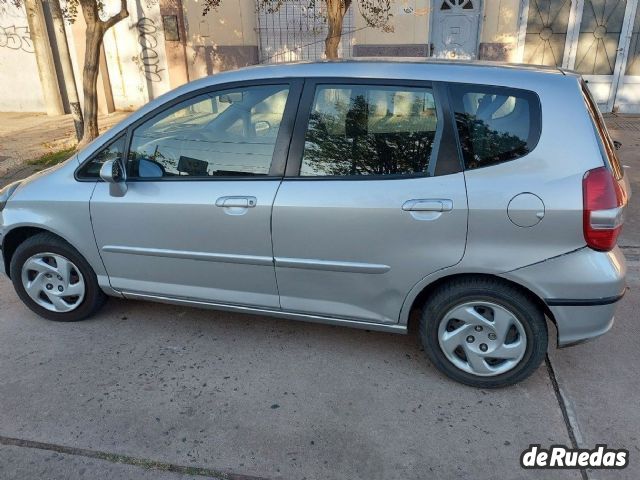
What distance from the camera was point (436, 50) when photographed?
9.72 m

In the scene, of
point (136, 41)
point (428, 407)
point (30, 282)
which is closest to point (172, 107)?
point (30, 282)

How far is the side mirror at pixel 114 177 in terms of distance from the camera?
3.01m

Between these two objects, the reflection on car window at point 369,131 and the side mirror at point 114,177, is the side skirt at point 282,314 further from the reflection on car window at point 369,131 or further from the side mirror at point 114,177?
the reflection on car window at point 369,131

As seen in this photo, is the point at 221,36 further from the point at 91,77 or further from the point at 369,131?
the point at 369,131

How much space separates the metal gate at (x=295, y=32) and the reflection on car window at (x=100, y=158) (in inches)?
279

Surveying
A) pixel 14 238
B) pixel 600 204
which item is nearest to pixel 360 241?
pixel 600 204

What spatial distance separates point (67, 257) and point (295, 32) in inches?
305

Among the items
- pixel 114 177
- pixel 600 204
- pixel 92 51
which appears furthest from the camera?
pixel 92 51

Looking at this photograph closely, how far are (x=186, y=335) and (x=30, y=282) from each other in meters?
1.16

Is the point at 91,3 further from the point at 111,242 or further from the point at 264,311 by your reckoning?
the point at 264,311

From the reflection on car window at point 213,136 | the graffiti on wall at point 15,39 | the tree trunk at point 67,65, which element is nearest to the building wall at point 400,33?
the tree trunk at point 67,65

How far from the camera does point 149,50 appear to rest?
1042 centimetres

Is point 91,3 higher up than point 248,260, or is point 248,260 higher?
point 91,3

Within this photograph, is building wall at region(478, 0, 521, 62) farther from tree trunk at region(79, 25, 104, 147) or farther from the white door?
tree trunk at region(79, 25, 104, 147)
